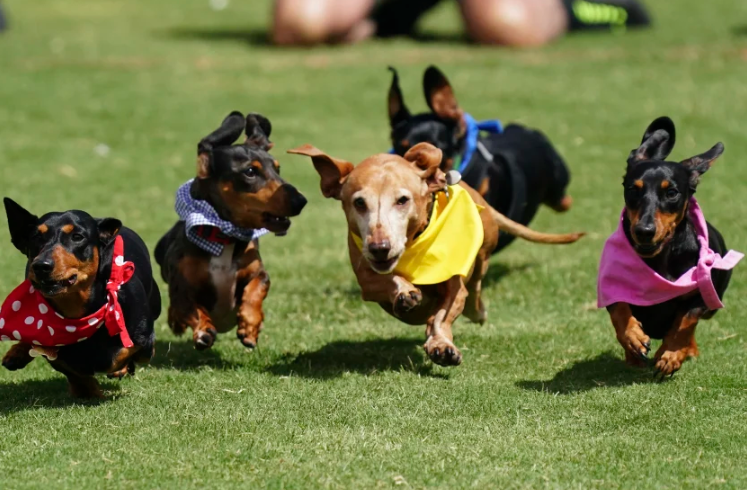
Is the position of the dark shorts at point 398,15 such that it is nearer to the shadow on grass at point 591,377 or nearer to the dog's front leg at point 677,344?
the shadow on grass at point 591,377

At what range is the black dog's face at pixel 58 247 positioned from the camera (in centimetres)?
547

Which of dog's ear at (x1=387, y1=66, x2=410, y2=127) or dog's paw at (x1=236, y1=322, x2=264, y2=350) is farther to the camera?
dog's ear at (x1=387, y1=66, x2=410, y2=127)

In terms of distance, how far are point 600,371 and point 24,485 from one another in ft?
10.8

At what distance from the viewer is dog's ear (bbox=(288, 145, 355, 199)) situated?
6566 millimetres

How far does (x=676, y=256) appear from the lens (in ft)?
20.8

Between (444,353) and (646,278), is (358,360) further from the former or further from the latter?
(646,278)

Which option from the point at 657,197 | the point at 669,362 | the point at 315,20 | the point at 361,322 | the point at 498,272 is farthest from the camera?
the point at 315,20

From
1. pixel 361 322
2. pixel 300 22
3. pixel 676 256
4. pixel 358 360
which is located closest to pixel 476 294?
pixel 358 360

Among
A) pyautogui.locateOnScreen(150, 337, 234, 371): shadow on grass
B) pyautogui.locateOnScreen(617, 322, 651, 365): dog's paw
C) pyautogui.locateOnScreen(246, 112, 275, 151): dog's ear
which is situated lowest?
pyautogui.locateOnScreen(150, 337, 234, 371): shadow on grass

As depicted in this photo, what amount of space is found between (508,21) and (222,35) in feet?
18.9

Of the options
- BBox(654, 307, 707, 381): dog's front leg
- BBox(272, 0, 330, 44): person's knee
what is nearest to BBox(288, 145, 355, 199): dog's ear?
BBox(654, 307, 707, 381): dog's front leg

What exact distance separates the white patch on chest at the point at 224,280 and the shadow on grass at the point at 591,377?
183cm

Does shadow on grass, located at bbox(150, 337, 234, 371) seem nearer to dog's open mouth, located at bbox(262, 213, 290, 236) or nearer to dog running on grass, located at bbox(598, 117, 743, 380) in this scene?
dog's open mouth, located at bbox(262, 213, 290, 236)

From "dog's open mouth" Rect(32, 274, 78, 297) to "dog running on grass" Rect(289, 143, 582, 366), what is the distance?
152 centimetres
